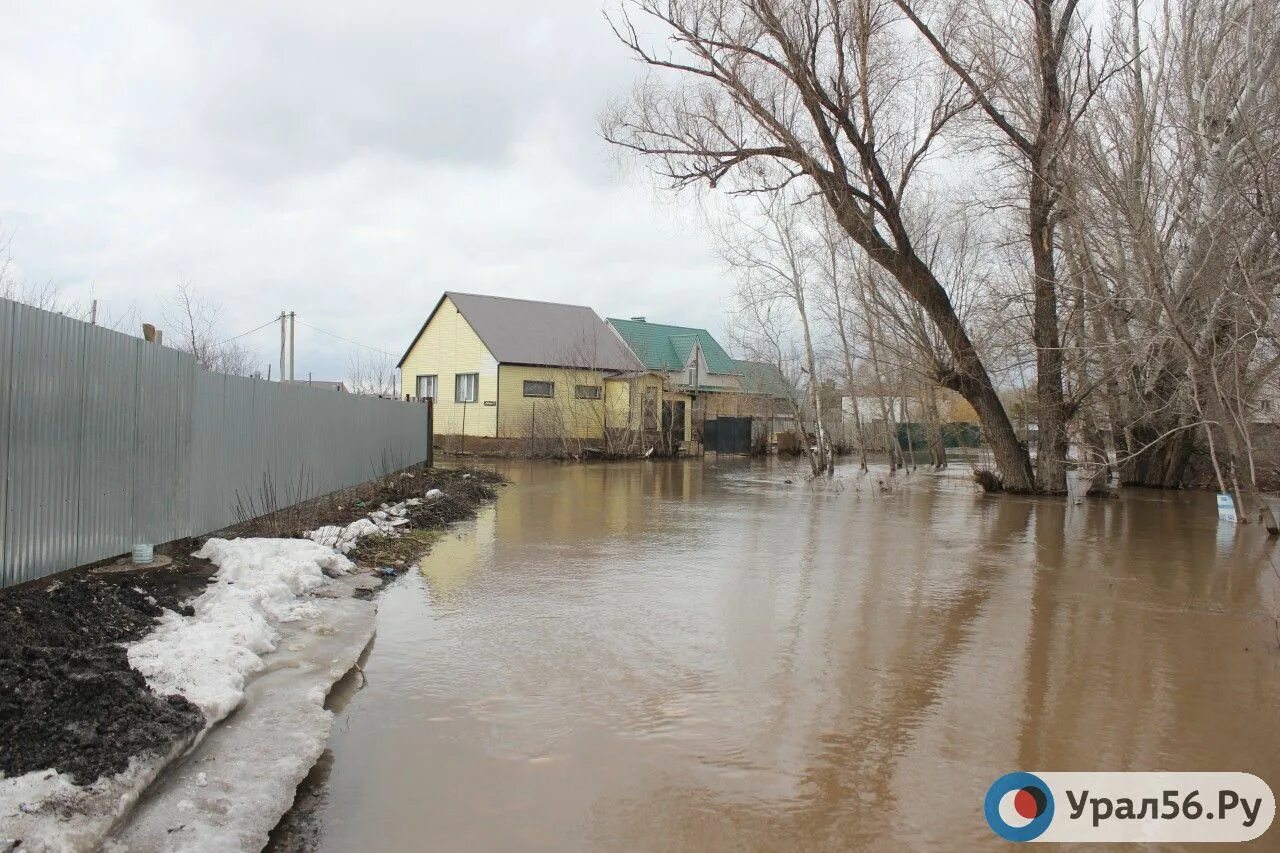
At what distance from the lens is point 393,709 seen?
15.8ft

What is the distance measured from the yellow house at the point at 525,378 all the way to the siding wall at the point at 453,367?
0.13 feet

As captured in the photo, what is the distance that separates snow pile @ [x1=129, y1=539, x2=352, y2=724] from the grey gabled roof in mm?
25886

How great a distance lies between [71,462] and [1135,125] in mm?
13134

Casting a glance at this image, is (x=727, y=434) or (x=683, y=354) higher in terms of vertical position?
(x=683, y=354)

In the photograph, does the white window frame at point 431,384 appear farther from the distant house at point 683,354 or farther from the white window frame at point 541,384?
the distant house at point 683,354

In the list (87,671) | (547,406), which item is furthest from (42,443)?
(547,406)

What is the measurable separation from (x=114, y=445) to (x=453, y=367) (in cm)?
2896

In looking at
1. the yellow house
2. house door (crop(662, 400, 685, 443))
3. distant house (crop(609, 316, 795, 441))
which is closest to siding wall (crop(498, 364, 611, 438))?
the yellow house

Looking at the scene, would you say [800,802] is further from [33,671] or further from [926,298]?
[926,298]

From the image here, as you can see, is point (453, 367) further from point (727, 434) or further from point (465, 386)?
point (727, 434)

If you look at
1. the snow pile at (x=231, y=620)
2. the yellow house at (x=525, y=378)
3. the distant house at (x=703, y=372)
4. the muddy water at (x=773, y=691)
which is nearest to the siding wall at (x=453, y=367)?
the yellow house at (x=525, y=378)

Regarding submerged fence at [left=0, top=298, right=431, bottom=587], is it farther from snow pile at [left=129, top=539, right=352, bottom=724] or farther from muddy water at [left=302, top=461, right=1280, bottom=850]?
muddy water at [left=302, top=461, right=1280, bottom=850]

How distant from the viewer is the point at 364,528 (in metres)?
10.2

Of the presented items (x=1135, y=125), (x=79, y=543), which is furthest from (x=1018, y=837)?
(x=1135, y=125)
